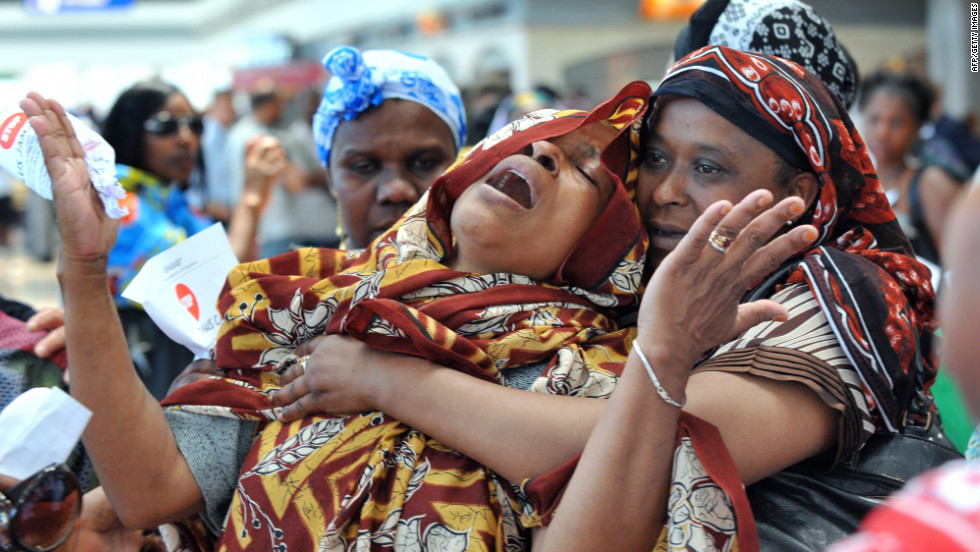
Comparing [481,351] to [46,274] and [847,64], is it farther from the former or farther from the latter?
[46,274]

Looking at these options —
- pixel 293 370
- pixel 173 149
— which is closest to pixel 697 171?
pixel 293 370

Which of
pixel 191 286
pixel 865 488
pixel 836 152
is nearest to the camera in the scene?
pixel 865 488

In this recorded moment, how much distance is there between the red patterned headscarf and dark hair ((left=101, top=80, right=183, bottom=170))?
3.17 m

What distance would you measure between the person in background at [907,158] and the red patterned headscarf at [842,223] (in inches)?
121

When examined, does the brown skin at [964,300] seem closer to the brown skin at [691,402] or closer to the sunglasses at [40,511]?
the brown skin at [691,402]

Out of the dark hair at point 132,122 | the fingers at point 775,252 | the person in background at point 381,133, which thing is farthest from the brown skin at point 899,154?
the fingers at point 775,252

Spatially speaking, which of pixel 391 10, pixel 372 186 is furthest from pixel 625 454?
pixel 391 10

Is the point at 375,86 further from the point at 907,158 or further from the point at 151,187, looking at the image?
the point at 907,158

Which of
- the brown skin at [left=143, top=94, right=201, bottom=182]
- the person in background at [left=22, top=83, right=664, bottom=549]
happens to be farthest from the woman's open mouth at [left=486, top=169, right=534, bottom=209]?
the brown skin at [left=143, top=94, right=201, bottom=182]

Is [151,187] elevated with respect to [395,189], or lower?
lower

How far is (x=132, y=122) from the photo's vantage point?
14.1ft

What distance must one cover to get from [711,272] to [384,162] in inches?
53.6

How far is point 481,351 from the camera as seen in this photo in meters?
1.58

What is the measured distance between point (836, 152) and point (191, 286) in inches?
54.9
